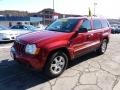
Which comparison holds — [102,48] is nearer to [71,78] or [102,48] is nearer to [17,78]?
[71,78]

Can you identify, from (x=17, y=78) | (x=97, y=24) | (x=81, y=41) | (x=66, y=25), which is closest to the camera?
(x=17, y=78)

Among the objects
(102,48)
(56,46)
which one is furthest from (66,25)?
(102,48)

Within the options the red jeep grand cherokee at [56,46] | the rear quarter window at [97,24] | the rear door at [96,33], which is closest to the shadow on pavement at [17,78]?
the red jeep grand cherokee at [56,46]

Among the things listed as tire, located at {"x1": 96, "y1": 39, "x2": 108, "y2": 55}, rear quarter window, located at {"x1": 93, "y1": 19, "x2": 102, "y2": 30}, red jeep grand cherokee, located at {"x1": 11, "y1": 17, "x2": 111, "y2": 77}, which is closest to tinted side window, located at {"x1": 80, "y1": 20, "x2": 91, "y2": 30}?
red jeep grand cherokee, located at {"x1": 11, "y1": 17, "x2": 111, "y2": 77}

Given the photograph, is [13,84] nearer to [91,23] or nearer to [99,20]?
[91,23]

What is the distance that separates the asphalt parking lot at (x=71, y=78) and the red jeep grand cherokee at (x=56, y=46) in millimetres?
386

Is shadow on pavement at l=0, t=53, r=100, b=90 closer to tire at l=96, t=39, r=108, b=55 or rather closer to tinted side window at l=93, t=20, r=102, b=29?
tinted side window at l=93, t=20, r=102, b=29

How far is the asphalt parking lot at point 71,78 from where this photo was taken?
192 inches

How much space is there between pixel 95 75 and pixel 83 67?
0.82 meters

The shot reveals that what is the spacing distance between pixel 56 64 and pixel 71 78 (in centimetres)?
60

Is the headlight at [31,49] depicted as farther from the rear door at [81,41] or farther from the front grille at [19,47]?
the rear door at [81,41]

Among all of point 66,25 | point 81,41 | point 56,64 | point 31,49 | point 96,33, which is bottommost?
point 56,64

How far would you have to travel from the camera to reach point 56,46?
517 centimetres

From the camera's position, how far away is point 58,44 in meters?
5.27
